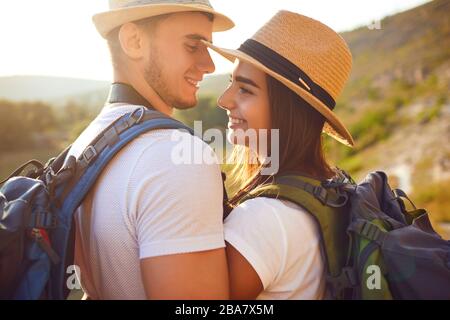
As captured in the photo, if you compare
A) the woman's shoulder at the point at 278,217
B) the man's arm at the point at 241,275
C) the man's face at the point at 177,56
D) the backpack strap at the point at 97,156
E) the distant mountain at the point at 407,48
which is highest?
the man's face at the point at 177,56

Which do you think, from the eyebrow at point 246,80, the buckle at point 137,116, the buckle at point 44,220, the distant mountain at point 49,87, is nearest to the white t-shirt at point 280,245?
the buckle at point 137,116

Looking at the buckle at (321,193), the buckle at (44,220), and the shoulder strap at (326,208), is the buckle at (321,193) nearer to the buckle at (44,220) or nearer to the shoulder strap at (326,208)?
the shoulder strap at (326,208)

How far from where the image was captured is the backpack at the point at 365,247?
1.97m

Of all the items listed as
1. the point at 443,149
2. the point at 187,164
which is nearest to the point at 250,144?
the point at 187,164

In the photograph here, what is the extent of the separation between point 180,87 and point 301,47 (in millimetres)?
661

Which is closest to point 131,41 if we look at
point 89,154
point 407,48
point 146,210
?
point 89,154

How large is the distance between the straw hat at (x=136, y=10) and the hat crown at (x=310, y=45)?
35 centimetres

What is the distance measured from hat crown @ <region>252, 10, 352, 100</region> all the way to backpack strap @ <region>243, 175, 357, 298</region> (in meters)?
0.68

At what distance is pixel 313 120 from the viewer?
2648mm

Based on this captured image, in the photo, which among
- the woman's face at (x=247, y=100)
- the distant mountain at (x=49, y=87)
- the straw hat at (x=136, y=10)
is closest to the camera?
the straw hat at (x=136, y=10)

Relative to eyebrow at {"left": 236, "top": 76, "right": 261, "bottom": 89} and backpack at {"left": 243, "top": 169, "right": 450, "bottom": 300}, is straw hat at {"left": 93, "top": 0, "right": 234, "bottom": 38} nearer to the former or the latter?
eyebrow at {"left": 236, "top": 76, "right": 261, "bottom": 89}

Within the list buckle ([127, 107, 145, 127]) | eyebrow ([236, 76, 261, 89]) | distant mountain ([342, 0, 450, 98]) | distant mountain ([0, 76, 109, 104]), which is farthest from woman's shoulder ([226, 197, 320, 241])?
distant mountain ([0, 76, 109, 104])

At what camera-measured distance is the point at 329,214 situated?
6.88 ft

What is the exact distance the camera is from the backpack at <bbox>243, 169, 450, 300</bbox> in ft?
6.46
